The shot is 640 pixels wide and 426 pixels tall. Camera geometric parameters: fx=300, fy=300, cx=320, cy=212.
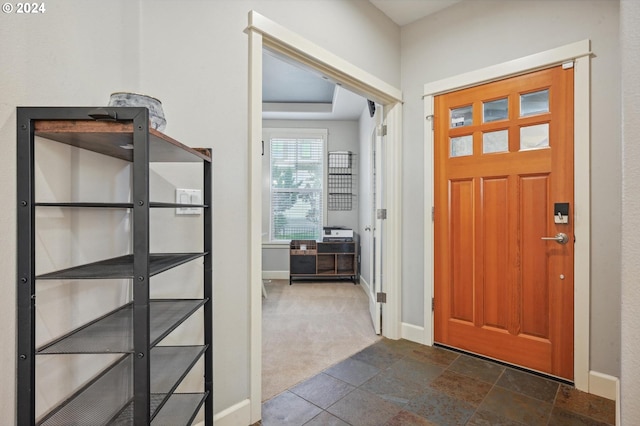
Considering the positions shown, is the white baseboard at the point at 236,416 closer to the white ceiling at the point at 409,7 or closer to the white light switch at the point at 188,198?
the white light switch at the point at 188,198

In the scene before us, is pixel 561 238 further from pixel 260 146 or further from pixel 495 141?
pixel 260 146

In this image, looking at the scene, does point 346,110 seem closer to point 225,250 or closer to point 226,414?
point 225,250

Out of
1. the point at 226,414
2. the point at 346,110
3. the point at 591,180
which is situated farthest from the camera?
the point at 346,110

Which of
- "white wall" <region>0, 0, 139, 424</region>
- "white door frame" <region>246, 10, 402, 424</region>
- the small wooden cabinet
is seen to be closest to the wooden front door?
"white door frame" <region>246, 10, 402, 424</region>

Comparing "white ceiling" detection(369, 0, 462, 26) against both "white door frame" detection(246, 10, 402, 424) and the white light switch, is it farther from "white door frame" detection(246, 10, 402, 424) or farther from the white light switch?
the white light switch

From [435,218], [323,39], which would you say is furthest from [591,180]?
[323,39]

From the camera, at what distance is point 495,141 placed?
2.20 m

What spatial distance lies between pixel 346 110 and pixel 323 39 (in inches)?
107

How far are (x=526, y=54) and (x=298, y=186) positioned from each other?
12.0 ft

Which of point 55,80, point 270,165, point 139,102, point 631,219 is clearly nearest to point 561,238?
point 631,219

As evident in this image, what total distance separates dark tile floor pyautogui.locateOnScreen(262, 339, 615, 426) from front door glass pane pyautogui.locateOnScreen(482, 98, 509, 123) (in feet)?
5.91

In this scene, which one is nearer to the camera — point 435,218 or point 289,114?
point 435,218

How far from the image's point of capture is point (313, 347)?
2.49 meters

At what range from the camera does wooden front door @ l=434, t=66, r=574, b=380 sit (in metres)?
1.95
